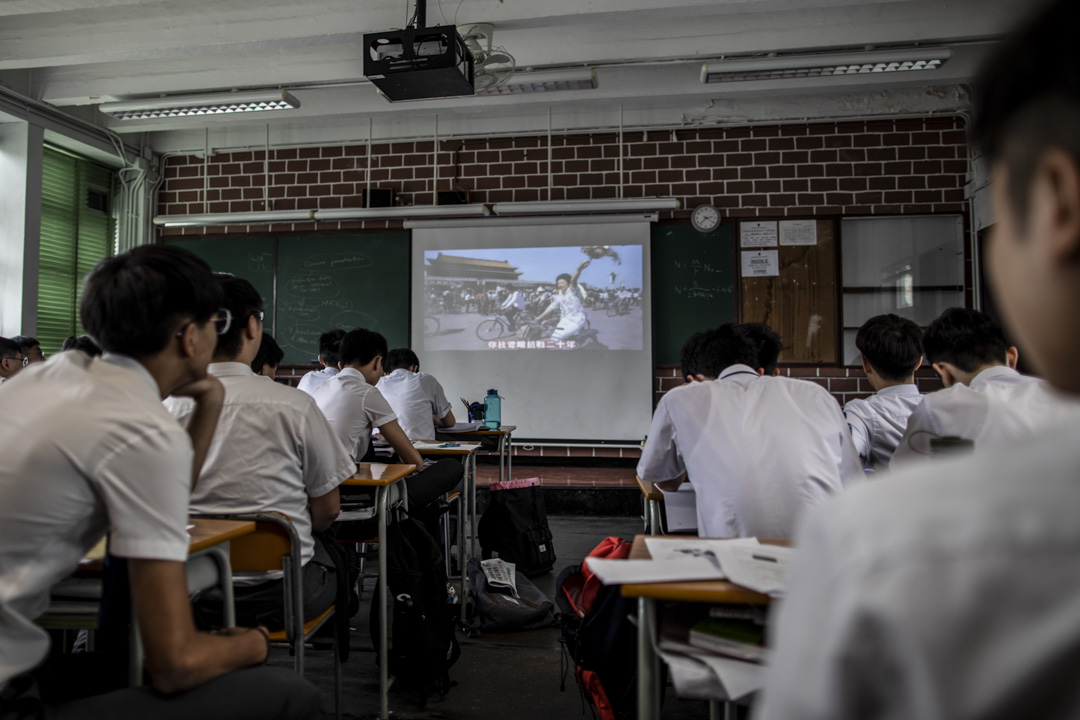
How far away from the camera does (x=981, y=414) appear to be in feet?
6.04

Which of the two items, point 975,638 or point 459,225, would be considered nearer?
point 975,638

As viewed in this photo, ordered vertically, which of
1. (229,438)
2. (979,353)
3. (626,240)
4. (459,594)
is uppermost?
(626,240)

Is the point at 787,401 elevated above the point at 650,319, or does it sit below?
below

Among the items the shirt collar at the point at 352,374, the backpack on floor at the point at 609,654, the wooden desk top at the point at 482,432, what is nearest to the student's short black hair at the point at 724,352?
the backpack on floor at the point at 609,654

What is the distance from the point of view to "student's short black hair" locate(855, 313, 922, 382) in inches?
100

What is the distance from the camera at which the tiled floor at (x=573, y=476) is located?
5312 millimetres

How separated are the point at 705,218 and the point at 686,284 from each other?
1.89 feet

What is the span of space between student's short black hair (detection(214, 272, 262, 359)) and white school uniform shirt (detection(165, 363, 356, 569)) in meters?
0.06

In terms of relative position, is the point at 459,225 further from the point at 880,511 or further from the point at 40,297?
the point at 880,511

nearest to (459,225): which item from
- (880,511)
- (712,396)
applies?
(712,396)

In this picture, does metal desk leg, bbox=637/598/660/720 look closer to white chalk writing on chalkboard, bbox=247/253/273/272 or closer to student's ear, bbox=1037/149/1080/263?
student's ear, bbox=1037/149/1080/263

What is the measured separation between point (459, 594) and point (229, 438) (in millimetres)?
1688

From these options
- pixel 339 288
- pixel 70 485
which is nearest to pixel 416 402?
pixel 339 288

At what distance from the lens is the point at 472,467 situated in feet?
12.5
